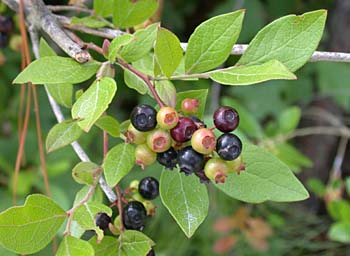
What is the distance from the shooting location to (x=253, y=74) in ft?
2.49

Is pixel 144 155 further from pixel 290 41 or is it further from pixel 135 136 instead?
pixel 290 41

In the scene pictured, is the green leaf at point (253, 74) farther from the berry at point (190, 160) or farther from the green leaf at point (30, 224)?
the green leaf at point (30, 224)

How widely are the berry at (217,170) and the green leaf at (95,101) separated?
0.50 ft

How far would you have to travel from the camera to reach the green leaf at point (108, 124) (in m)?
0.85

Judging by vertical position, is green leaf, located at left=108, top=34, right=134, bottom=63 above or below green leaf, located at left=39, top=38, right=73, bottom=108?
above

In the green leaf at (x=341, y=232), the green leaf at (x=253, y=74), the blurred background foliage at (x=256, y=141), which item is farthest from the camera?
the blurred background foliage at (x=256, y=141)

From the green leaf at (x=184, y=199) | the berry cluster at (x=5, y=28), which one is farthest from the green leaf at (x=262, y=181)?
the berry cluster at (x=5, y=28)

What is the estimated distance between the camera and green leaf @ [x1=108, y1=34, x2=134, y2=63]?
799mm

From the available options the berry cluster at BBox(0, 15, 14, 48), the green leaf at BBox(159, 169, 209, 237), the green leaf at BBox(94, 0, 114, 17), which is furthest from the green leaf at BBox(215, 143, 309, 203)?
the berry cluster at BBox(0, 15, 14, 48)

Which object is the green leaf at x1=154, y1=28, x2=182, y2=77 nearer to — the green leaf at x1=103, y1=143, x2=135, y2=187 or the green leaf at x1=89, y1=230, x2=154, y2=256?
the green leaf at x1=103, y1=143, x2=135, y2=187

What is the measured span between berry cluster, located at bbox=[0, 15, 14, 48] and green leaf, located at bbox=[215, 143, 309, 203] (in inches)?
23.8

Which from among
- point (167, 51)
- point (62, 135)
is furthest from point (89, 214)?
point (167, 51)

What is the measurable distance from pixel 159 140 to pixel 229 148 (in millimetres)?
91

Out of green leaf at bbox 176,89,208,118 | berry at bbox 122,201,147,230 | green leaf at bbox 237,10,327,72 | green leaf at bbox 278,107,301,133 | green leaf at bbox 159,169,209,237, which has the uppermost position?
green leaf at bbox 237,10,327,72
